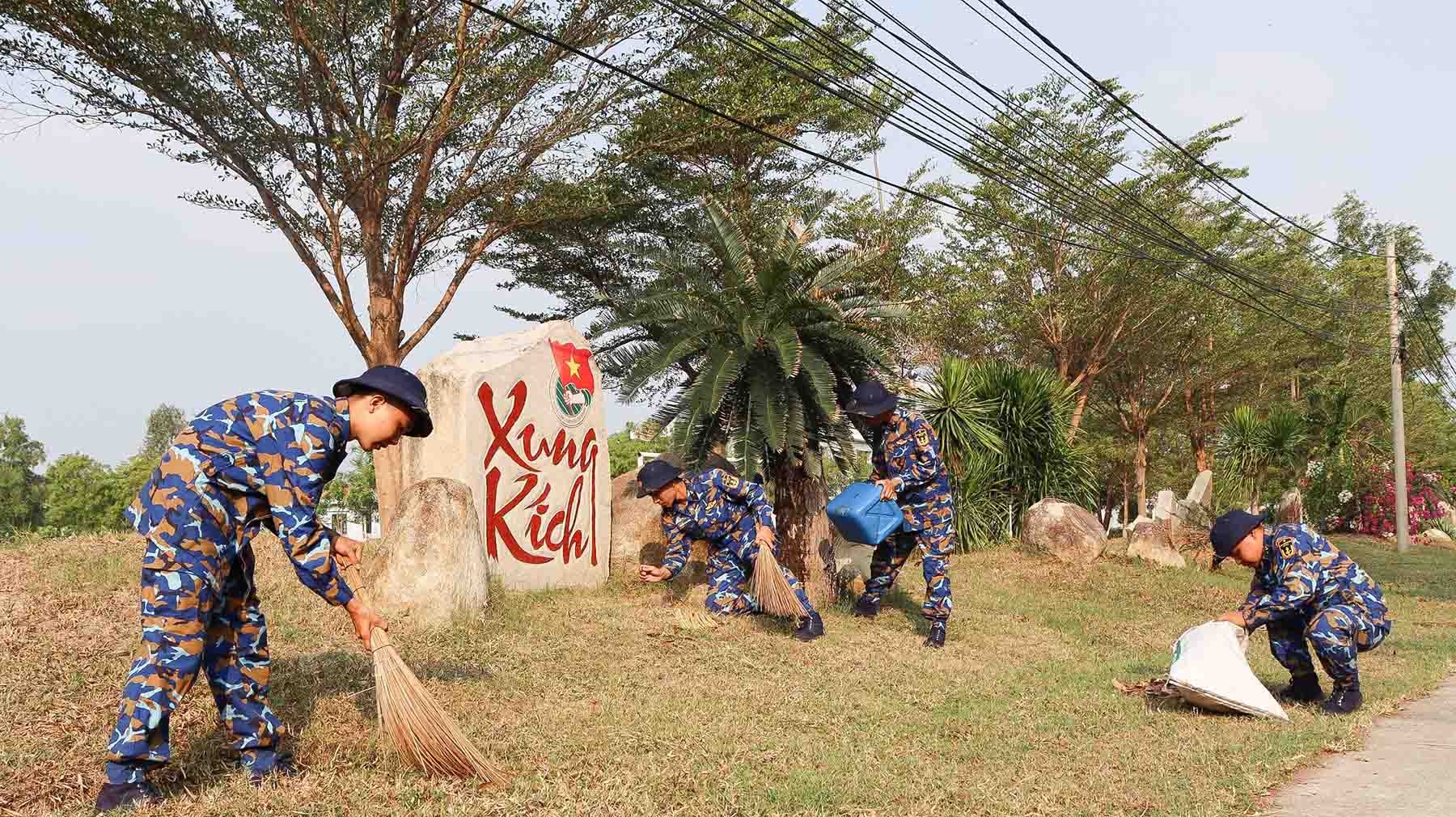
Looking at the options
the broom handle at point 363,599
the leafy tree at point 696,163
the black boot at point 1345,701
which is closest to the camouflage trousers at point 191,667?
the broom handle at point 363,599

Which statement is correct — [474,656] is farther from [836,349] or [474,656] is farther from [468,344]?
[836,349]

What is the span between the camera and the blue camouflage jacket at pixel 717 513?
24.3ft

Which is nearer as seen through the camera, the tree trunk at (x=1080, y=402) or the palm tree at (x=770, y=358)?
the palm tree at (x=770, y=358)

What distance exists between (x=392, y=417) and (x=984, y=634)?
561cm

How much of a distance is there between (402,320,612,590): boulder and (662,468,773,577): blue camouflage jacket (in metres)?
1.61

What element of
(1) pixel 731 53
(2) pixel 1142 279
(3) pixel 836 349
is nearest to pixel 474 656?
(3) pixel 836 349

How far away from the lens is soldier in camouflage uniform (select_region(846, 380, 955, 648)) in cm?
761

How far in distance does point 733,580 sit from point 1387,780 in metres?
4.24

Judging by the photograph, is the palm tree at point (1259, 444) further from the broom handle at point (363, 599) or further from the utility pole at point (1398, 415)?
the broom handle at point (363, 599)

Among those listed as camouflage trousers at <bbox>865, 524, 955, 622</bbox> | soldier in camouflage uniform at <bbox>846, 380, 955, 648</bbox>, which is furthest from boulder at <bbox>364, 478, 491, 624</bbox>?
camouflage trousers at <bbox>865, 524, 955, 622</bbox>

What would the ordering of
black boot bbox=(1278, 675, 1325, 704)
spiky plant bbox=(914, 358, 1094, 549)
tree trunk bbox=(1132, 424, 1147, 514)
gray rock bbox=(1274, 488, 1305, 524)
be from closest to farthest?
black boot bbox=(1278, 675, 1325, 704) → spiky plant bbox=(914, 358, 1094, 549) → gray rock bbox=(1274, 488, 1305, 524) → tree trunk bbox=(1132, 424, 1147, 514)

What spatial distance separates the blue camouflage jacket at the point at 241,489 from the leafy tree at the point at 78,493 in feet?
85.4

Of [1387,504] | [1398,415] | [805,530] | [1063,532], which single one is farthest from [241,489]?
[1387,504]

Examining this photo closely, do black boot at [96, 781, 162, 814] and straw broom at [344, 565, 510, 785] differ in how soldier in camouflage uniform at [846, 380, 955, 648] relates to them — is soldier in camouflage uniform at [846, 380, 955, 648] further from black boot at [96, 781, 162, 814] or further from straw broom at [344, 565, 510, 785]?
black boot at [96, 781, 162, 814]
